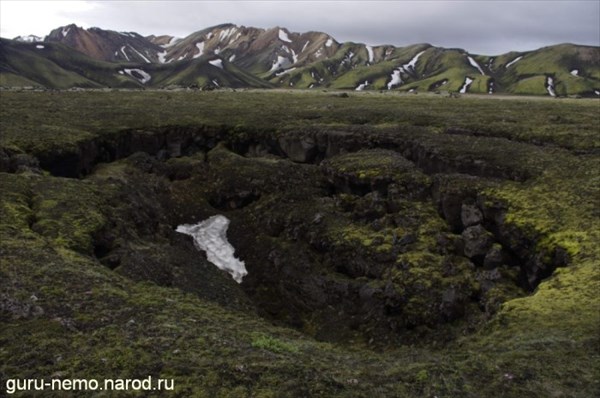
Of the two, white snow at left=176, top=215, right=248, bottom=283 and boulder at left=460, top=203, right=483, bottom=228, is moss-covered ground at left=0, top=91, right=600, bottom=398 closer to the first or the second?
boulder at left=460, top=203, right=483, bottom=228

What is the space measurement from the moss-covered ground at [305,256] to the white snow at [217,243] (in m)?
1.08

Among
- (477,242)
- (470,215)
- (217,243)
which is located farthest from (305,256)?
(470,215)

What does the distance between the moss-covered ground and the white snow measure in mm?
1078

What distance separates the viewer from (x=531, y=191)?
124 ft

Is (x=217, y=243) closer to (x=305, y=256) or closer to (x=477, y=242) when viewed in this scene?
(x=305, y=256)

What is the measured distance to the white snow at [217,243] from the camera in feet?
125

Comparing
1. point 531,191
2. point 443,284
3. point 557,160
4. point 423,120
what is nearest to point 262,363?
point 443,284

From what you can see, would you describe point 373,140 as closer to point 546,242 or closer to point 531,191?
point 531,191

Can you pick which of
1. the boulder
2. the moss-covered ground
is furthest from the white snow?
the boulder

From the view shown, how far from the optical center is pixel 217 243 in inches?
1628

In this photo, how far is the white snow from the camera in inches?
1496

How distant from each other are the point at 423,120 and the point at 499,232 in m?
33.2

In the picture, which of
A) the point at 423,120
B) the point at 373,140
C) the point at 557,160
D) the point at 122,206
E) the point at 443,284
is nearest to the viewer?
the point at 443,284

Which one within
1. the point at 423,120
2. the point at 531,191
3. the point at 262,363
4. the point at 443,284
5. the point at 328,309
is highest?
the point at 423,120
